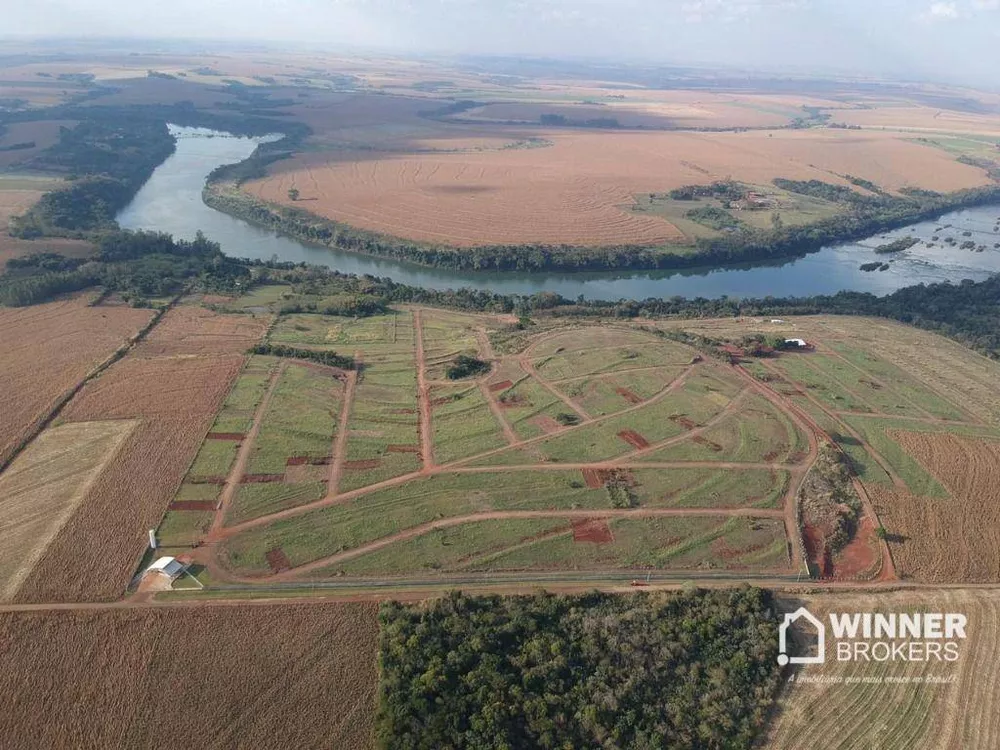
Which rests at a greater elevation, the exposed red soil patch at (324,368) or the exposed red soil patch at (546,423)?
the exposed red soil patch at (546,423)

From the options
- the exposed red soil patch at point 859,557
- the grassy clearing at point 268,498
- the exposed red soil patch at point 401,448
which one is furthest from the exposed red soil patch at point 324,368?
the exposed red soil patch at point 859,557

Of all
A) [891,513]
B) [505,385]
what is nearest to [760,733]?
[891,513]

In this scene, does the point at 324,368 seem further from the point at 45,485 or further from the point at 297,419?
the point at 45,485

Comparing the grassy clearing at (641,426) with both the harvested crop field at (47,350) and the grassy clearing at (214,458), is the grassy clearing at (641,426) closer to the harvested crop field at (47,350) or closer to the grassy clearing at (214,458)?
the grassy clearing at (214,458)

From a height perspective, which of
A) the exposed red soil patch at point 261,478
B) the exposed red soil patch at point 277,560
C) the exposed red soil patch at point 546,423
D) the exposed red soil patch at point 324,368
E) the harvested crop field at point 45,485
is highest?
the exposed red soil patch at point 546,423

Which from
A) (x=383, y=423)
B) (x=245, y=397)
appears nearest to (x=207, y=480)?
(x=245, y=397)
